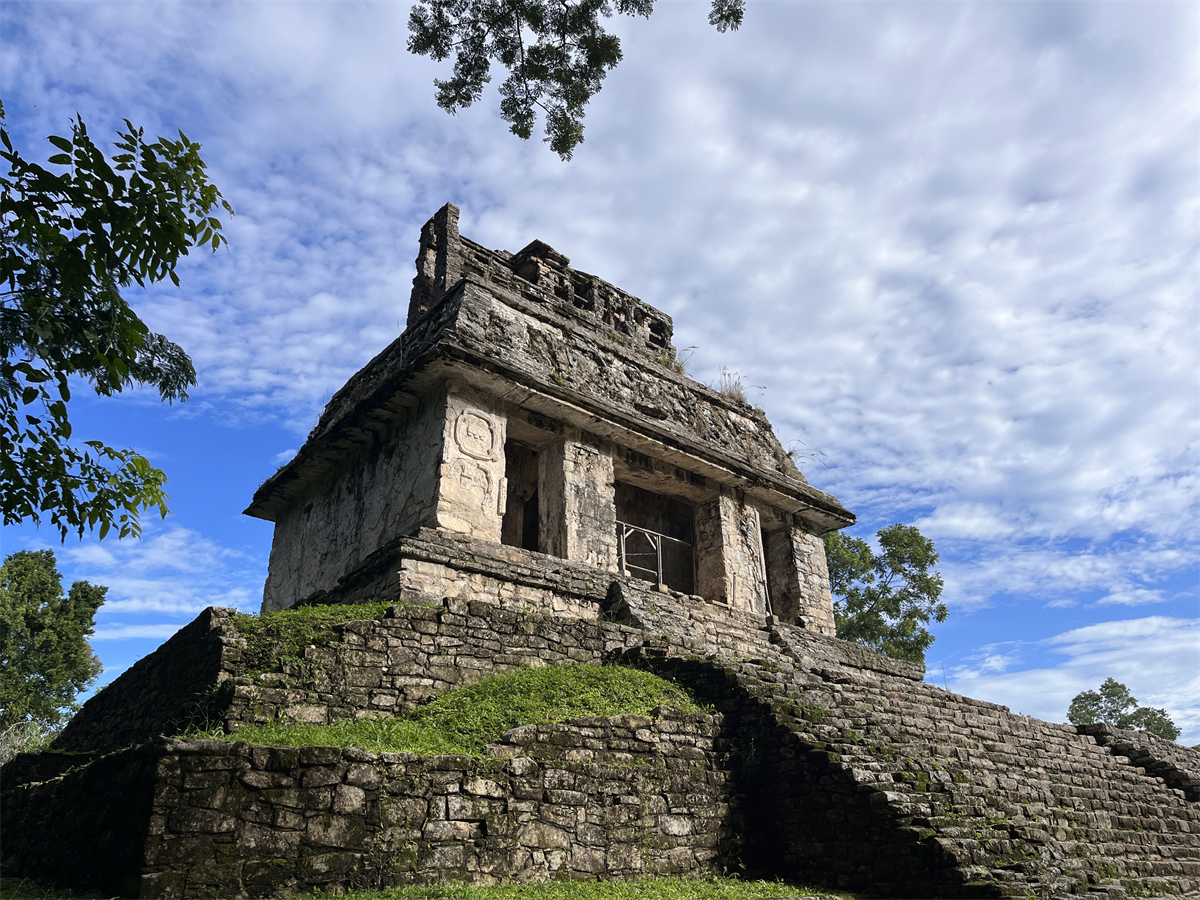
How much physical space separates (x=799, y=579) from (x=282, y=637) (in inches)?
339

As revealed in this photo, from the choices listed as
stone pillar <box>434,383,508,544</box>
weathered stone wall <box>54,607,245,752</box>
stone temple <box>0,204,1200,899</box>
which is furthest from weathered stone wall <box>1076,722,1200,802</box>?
weathered stone wall <box>54,607,245,752</box>

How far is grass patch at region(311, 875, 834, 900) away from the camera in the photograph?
453cm

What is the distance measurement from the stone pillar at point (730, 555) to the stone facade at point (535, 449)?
0.10 ft

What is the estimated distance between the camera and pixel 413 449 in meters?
9.91

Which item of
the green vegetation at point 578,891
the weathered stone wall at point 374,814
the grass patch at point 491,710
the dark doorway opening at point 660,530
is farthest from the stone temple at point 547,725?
the dark doorway opening at point 660,530

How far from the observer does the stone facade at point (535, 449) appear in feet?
32.0

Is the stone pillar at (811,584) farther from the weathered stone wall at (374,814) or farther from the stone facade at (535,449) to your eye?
the weathered stone wall at (374,814)

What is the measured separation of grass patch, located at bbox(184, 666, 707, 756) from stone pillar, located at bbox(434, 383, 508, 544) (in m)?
2.49

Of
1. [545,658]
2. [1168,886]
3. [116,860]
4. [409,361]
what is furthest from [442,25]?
[1168,886]

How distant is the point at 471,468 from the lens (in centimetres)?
955

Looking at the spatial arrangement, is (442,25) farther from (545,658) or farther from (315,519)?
(315,519)

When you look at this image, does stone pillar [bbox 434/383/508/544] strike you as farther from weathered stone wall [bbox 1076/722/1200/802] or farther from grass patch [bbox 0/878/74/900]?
weathered stone wall [bbox 1076/722/1200/802]

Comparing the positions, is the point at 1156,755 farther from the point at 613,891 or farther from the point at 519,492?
the point at 519,492

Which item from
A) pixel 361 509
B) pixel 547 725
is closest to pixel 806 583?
pixel 361 509
